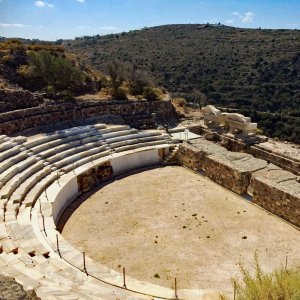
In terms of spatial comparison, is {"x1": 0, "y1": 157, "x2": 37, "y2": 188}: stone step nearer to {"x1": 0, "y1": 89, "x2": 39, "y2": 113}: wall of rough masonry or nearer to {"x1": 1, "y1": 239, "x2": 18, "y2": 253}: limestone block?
{"x1": 1, "y1": 239, "x2": 18, "y2": 253}: limestone block

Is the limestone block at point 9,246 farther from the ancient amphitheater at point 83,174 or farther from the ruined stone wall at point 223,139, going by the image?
the ruined stone wall at point 223,139

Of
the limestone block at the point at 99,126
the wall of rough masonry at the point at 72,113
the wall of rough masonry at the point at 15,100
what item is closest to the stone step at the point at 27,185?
the wall of rough masonry at the point at 72,113

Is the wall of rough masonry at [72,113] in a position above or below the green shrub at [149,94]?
below

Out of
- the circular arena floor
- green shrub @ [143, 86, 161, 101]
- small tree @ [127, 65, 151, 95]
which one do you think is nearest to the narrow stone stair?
the circular arena floor

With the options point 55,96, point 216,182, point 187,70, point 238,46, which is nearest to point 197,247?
point 216,182

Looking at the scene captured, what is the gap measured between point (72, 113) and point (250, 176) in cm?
1213

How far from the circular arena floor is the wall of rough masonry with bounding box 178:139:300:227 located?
464mm

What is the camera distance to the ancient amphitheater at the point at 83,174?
294 inches

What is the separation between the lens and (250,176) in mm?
14039

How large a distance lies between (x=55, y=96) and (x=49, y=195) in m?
11.3

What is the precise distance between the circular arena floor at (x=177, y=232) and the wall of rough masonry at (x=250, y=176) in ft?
1.52

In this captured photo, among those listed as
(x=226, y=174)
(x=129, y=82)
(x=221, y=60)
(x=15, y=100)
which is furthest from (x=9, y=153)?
(x=221, y=60)

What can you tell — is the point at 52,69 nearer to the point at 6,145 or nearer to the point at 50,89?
the point at 50,89

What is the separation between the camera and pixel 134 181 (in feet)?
52.3
